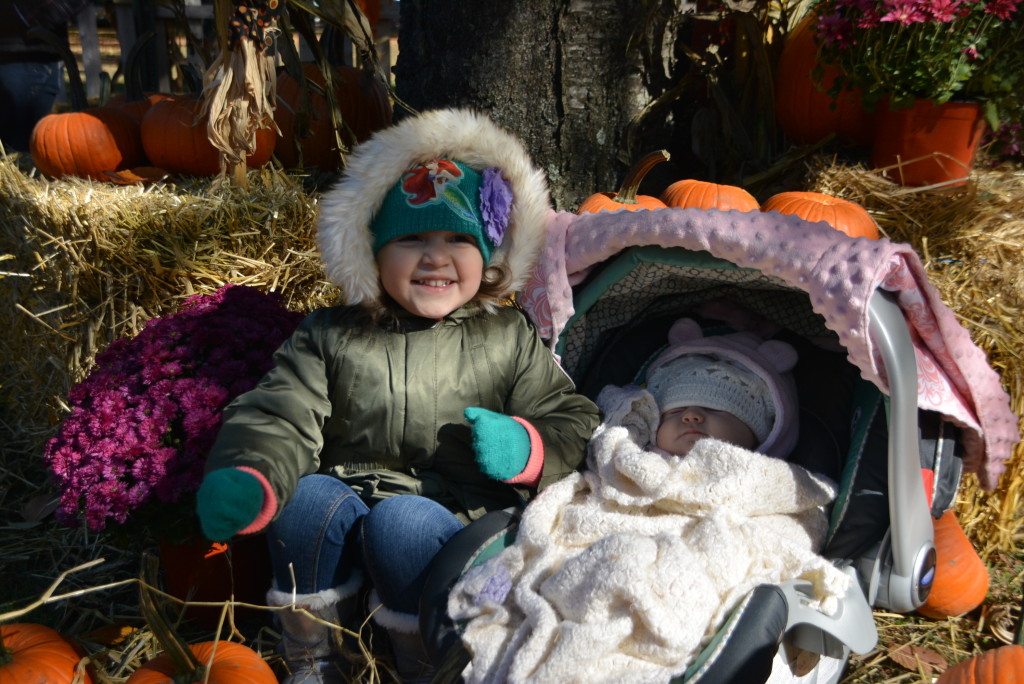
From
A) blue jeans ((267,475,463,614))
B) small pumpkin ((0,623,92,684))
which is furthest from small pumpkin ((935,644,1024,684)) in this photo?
small pumpkin ((0,623,92,684))

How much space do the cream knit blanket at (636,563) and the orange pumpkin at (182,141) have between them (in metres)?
2.56

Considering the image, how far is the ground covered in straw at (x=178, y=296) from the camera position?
2.72m

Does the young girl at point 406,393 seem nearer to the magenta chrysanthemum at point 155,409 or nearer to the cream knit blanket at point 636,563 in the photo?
the cream knit blanket at point 636,563

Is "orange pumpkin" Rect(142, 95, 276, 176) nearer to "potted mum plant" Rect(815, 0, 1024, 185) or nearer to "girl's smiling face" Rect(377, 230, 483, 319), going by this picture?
"girl's smiling face" Rect(377, 230, 483, 319)

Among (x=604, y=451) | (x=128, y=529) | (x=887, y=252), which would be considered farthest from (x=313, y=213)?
(x=887, y=252)

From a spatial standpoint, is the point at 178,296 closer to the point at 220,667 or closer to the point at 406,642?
the point at 220,667

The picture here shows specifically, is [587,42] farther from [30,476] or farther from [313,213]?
[30,476]

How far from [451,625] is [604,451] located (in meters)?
0.63

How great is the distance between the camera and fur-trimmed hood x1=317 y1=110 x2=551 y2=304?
2.23 m

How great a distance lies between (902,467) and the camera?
1926 millimetres

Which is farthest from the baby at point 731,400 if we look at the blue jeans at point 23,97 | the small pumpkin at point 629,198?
the blue jeans at point 23,97

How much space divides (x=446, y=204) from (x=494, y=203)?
0.14 m

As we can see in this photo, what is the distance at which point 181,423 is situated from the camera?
2408 mm

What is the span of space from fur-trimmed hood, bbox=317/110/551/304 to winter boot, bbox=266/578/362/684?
769 mm
